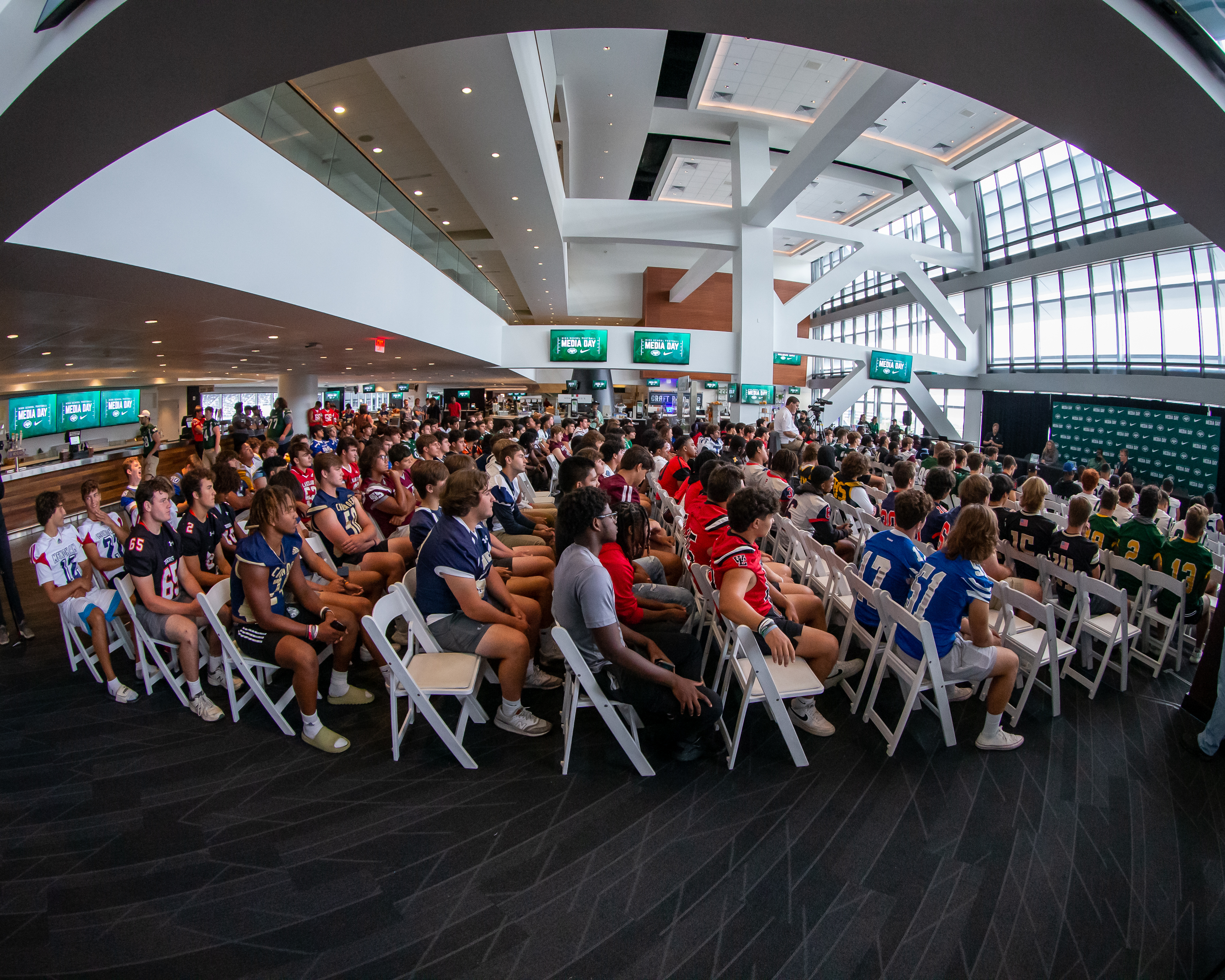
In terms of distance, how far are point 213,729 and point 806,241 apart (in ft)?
81.9

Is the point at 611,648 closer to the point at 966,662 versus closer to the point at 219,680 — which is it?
the point at 966,662

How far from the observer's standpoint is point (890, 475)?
9172 mm

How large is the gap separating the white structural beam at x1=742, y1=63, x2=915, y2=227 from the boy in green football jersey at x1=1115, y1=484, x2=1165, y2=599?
513 cm

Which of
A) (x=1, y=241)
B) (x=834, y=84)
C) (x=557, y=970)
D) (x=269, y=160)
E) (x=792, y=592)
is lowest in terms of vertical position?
(x=557, y=970)

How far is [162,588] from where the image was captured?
126 inches

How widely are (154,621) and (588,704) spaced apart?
252 centimetres

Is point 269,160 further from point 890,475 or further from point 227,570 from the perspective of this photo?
point 890,475

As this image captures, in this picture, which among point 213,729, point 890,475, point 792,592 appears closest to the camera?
point 213,729

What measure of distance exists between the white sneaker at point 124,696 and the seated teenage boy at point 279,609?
3.22ft

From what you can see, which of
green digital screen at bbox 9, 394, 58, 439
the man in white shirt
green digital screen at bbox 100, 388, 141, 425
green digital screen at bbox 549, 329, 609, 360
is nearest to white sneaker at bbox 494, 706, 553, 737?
the man in white shirt

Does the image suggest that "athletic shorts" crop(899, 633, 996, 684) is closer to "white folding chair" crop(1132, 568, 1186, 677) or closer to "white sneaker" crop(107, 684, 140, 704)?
"white folding chair" crop(1132, 568, 1186, 677)

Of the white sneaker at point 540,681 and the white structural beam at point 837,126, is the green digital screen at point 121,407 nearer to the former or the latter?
the white structural beam at point 837,126

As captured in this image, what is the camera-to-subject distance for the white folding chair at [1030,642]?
304 cm

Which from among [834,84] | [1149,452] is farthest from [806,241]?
[1149,452]
